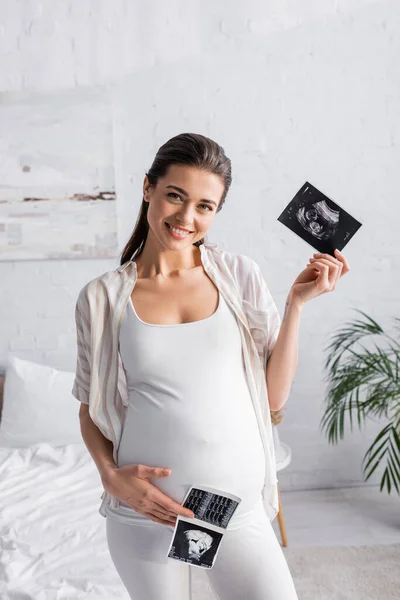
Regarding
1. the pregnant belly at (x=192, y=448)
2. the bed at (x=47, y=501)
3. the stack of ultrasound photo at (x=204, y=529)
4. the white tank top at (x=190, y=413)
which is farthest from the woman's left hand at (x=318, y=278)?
the bed at (x=47, y=501)

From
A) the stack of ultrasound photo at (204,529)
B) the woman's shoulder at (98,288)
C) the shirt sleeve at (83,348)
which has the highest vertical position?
the woman's shoulder at (98,288)

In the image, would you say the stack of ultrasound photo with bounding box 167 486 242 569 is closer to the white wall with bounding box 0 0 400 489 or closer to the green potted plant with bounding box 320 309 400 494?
the green potted plant with bounding box 320 309 400 494

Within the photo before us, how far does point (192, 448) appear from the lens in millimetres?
1104

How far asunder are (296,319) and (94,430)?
1.41ft

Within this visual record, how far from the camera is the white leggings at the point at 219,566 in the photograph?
1.07 meters

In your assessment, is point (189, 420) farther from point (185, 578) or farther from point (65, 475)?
point (65, 475)

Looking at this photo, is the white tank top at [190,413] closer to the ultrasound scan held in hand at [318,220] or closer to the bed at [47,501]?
the ultrasound scan held in hand at [318,220]

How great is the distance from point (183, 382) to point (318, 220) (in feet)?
1.30

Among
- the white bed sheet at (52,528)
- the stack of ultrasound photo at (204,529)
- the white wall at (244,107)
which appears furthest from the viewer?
the white wall at (244,107)

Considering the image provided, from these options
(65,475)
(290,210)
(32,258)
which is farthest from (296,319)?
(32,258)

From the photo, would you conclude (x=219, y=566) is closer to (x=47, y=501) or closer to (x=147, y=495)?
(x=147, y=495)

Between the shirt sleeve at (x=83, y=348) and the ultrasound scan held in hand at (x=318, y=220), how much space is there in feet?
1.31

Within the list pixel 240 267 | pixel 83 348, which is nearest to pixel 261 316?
pixel 240 267

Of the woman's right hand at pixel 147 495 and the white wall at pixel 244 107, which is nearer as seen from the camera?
the woman's right hand at pixel 147 495
